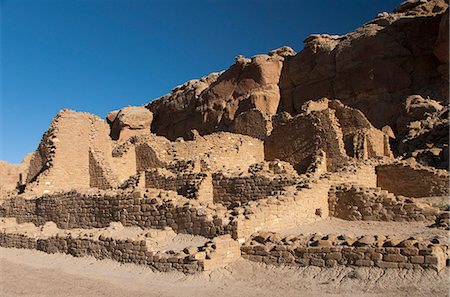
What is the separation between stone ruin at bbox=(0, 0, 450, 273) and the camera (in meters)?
9.46

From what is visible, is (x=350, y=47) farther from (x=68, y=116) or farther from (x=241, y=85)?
(x=68, y=116)

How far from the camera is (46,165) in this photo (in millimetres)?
19406

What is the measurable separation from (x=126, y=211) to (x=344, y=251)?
7050 millimetres

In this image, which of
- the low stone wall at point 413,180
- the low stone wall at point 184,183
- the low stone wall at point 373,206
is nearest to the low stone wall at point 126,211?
the low stone wall at point 184,183

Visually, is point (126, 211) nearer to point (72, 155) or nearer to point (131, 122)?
point (72, 155)

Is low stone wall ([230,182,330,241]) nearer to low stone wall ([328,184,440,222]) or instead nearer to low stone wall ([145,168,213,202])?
low stone wall ([328,184,440,222])

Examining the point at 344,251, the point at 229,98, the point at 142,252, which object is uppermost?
the point at 229,98

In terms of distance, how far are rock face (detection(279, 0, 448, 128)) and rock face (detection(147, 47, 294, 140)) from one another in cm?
278

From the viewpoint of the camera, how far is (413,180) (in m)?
15.2

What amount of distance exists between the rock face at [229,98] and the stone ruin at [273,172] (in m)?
0.15

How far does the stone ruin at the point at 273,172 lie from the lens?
9461mm

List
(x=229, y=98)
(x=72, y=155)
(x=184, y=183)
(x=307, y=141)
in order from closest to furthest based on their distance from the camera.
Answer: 1. (x=184, y=183)
2. (x=307, y=141)
3. (x=72, y=155)
4. (x=229, y=98)

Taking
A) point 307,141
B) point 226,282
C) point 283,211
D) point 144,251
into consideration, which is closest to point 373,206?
point 283,211

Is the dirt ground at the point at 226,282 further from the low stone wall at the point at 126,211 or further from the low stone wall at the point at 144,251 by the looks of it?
the low stone wall at the point at 126,211
